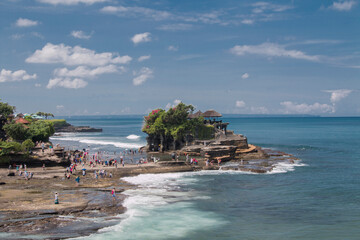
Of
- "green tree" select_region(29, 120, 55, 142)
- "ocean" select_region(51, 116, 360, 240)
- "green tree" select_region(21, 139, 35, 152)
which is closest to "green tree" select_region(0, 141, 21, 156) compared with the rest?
"green tree" select_region(21, 139, 35, 152)

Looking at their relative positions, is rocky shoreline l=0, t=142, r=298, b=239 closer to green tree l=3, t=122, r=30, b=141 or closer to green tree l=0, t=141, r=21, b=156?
green tree l=0, t=141, r=21, b=156

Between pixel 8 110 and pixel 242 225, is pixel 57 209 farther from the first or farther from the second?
pixel 8 110

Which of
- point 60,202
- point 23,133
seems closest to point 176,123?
point 23,133

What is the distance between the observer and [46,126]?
62344mm

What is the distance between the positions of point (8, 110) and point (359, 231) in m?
68.6

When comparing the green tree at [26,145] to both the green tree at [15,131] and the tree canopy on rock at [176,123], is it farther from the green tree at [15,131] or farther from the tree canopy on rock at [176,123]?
the tree canopy on rock at [176,123]

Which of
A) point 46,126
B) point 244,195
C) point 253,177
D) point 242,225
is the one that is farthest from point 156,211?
point 46,126

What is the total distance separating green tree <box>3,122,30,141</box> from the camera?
54.0 metres

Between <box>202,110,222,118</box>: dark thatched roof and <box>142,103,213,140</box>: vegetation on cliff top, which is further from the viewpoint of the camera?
<box>202,110,222,118</box>: dark thatched roof

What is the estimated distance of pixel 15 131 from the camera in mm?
54500

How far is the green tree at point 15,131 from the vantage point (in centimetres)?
5397

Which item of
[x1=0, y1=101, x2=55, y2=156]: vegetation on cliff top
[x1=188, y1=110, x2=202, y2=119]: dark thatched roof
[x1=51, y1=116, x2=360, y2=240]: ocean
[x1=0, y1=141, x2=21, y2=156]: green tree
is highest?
[x1=188, y1=110, x2=202, y2=119]: dark thatched roof

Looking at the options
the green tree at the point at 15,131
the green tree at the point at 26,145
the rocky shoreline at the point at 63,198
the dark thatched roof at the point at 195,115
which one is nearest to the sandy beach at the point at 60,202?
the rocky shoreline at the point at 63,198

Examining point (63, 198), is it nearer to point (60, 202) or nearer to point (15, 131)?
point (60, 202)
